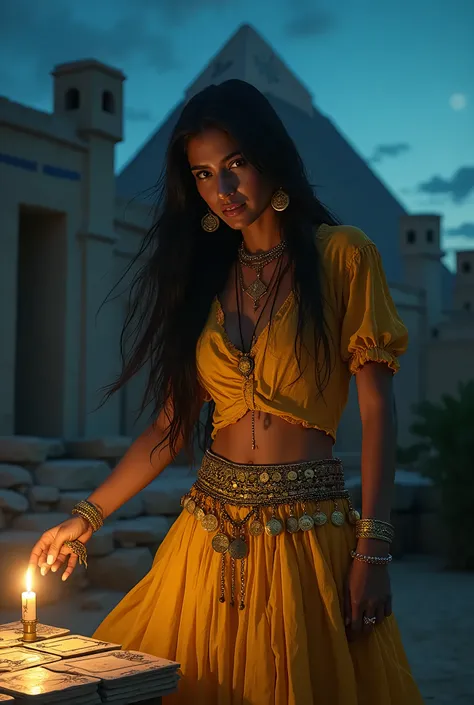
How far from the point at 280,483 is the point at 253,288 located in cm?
47

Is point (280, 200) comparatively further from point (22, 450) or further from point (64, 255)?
point (64, 255)

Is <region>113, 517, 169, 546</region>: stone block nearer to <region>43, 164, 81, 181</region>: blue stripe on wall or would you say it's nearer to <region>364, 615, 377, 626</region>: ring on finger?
<region>43, 164, 81, 181</region>: blue stripe on wall

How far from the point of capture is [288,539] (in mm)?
2033

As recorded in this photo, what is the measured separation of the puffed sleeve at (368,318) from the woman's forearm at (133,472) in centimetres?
55

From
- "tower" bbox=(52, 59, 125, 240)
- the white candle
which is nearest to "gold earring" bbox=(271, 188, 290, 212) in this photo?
the white candle

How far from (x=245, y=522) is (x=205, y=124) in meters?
0.86

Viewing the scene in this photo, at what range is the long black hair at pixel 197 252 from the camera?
211 centimetres

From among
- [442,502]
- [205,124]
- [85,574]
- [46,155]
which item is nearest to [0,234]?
[46,155]

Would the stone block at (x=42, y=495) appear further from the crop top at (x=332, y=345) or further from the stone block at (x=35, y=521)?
the crop top at (x=332, y=345)

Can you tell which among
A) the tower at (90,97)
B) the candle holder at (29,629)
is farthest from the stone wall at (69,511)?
the candle holder at (29,629)

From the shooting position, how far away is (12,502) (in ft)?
25.5

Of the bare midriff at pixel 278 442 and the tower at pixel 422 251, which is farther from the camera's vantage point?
the tower at pixel 422 251

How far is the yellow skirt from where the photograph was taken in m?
1.93

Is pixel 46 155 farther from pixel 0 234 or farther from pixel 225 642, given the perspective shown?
pixel 225 642
